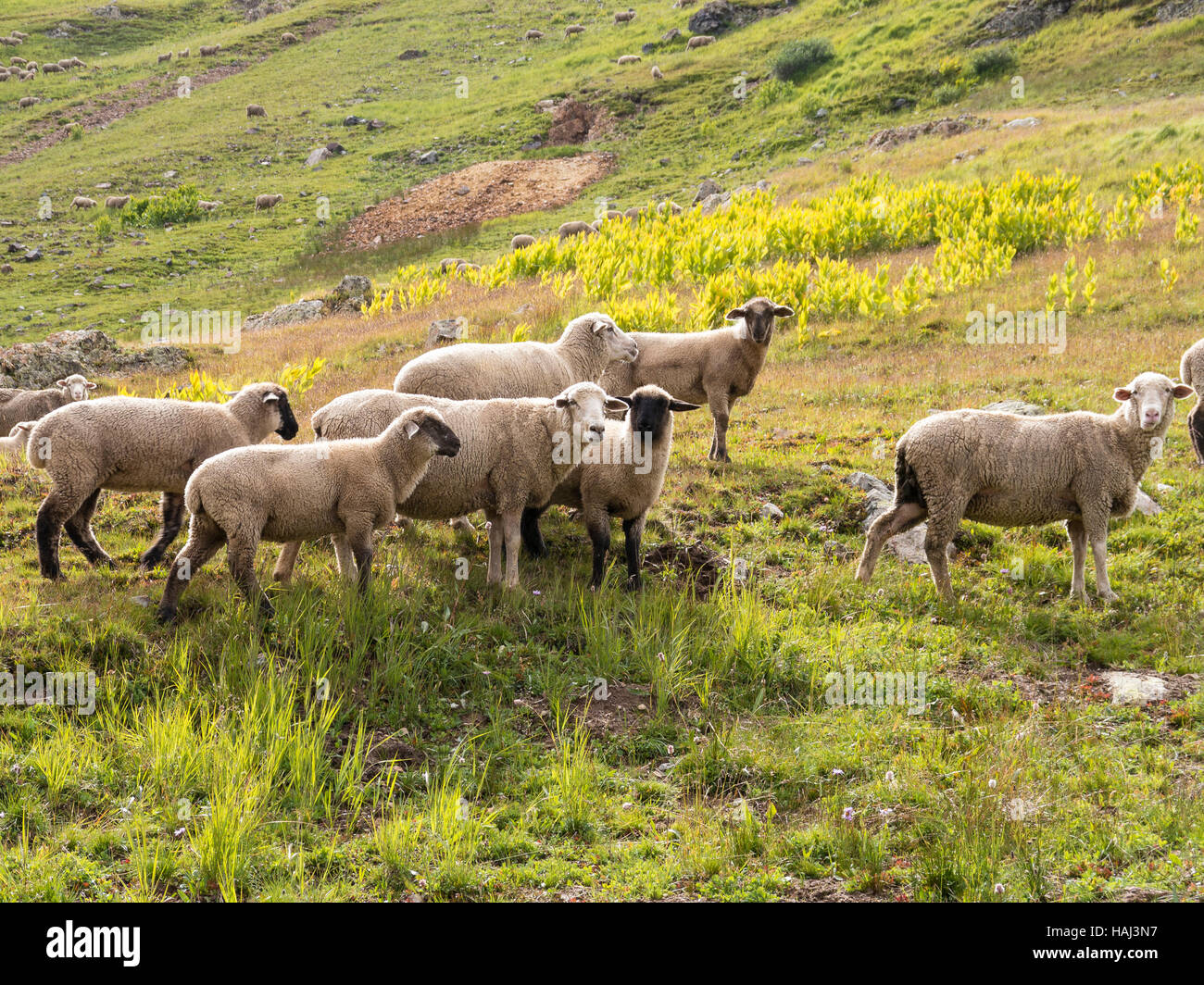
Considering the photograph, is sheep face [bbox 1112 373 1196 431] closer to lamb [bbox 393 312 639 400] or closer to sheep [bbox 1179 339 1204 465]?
sheep [bbox 1179 339 1204 465]

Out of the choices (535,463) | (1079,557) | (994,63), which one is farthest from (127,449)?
(994,63)

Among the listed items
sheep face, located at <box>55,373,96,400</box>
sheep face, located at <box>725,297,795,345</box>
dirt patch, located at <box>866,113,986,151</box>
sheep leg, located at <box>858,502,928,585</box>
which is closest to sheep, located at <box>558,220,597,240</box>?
dirt patch, located at <box>866,113,986,151</box>

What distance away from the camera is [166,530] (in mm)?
9203

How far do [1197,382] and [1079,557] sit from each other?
3.93 m

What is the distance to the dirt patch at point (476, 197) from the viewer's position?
1366 inches

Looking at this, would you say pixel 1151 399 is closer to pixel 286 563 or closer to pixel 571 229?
pixel 286 563

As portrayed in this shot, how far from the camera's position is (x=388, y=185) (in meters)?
38.6

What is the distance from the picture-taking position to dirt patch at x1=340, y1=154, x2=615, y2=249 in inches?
1366

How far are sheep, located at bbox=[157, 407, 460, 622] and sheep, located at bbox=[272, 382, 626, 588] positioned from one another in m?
0.58

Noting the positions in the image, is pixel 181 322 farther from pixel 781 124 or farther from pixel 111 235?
pixel 781 124

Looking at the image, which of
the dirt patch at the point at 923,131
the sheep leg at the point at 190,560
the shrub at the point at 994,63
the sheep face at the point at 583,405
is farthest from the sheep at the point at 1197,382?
the shrub at the point at 994,63

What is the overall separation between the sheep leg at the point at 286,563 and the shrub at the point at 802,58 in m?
39.4
